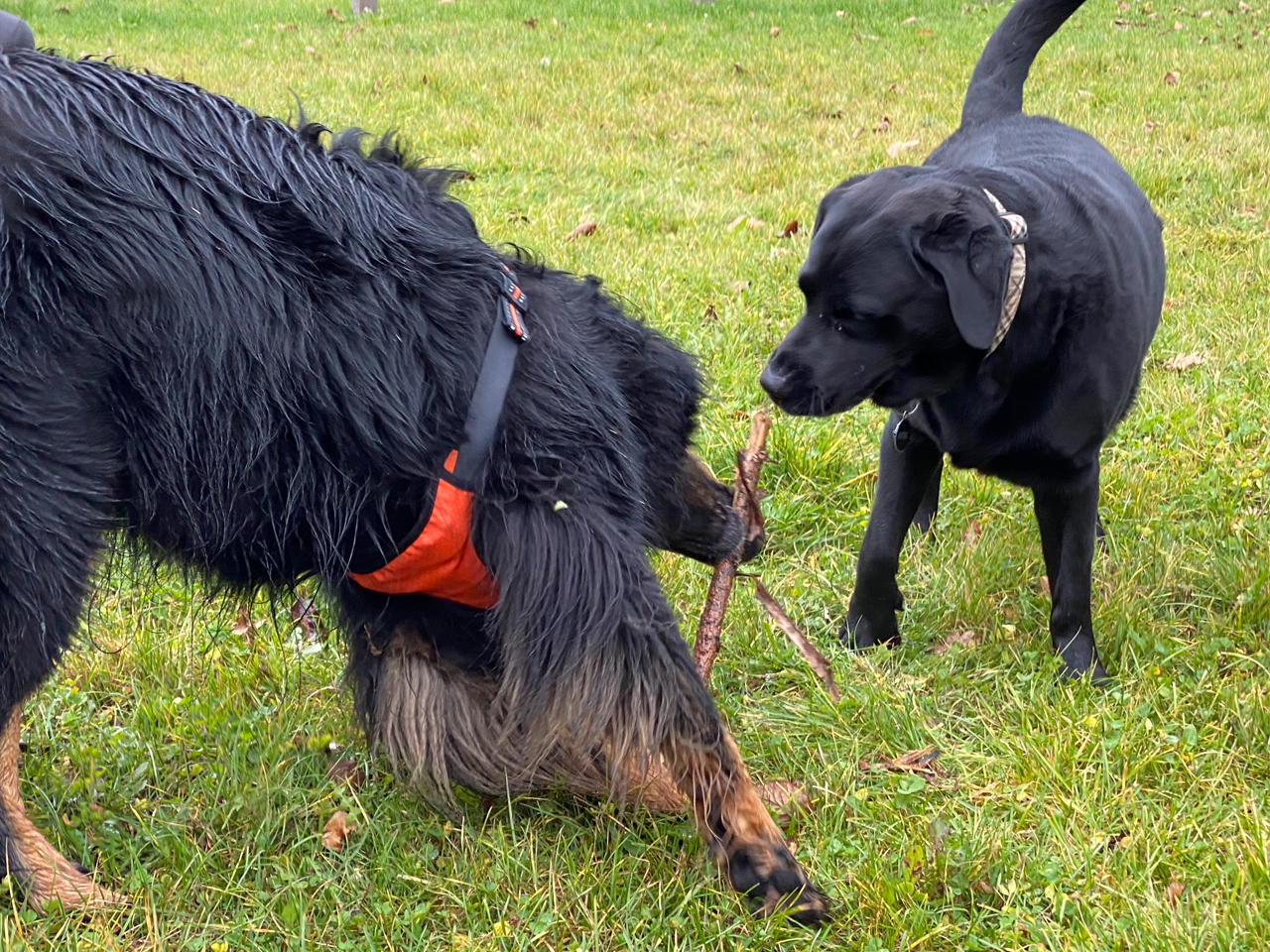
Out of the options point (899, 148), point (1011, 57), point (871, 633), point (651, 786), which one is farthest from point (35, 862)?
point (899, 148)

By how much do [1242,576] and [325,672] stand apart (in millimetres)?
2429

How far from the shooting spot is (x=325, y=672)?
2895 mm

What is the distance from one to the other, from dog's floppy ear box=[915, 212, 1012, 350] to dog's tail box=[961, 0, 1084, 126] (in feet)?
4.88

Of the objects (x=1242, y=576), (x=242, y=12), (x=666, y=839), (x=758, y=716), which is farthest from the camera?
(x=242, y=12)

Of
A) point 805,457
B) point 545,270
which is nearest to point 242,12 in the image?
point 805,457

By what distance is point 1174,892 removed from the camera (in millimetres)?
2121

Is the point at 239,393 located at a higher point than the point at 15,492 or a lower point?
higher

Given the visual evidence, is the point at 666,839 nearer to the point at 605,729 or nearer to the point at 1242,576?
the point at 605,729

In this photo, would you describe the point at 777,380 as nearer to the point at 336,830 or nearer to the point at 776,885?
the point at 776,885

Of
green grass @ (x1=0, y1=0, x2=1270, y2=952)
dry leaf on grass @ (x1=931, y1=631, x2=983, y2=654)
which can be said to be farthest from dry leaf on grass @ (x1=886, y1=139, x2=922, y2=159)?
dry leaf on grass @ (x1=931, y1=631, x2=983, y2=654)

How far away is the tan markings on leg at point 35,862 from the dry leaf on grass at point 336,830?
40 centimetres

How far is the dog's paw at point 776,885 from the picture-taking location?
2.15 metres

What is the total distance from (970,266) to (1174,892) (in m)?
1.31

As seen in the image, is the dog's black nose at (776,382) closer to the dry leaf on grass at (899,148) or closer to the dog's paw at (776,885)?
the dog's paw at (776,885)
